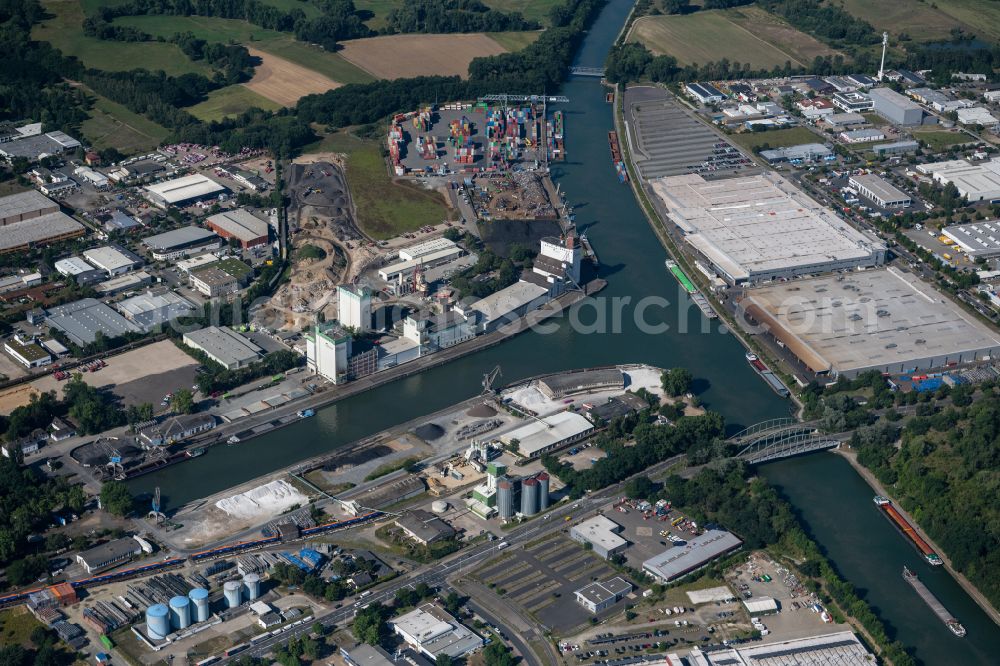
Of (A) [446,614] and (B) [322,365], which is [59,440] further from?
(A) [446,614]

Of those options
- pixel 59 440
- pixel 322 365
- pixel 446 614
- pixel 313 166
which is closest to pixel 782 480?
pixel 446 614

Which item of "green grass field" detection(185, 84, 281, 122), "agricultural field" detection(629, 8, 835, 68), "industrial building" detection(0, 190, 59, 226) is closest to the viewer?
"industrial building" detection(0, 190, 59, 226)

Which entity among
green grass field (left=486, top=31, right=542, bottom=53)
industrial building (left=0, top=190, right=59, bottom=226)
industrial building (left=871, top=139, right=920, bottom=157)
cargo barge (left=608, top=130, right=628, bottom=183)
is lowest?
industrial building (left=0, top=190, right=59, bottom=226)

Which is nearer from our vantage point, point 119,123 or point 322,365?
point 322,365

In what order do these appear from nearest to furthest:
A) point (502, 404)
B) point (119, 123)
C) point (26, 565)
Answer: point (26, 565), point (502, 404), point (119, 123)

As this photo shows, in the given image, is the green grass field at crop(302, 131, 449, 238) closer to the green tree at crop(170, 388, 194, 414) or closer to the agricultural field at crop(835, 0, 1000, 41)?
the green tree at crop(170, 388, 194, 414)

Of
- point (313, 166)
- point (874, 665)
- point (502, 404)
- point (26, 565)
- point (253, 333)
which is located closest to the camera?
point (874, 665)

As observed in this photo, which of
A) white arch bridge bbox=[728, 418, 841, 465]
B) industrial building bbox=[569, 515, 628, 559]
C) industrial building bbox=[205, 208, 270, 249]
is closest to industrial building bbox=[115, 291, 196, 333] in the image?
industrial building bbox=[205, 208, 270, 249]
